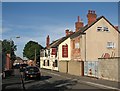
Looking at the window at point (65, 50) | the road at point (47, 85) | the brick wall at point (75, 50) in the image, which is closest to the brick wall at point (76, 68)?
the brick wall at point (75, 50)

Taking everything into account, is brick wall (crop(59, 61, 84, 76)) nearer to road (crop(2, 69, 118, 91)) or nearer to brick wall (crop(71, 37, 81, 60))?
brick wall (crop(71, 37, 81, 60))

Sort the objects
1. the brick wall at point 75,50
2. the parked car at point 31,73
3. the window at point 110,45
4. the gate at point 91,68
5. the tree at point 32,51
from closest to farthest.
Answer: the parked car at point 31,73
the gate at point 91,68
the brick wall at point 75,50
the window at point 110,45
the tree at point 32,51

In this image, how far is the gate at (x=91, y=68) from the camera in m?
35.7

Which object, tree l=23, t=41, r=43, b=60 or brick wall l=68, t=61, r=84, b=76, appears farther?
tree l=23, t=41, r=43, b=60

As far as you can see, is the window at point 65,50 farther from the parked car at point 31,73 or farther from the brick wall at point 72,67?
the parked car at point 31,73

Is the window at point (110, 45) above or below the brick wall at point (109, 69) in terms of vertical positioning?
above

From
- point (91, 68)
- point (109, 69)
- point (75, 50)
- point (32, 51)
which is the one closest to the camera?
point (109, 69)

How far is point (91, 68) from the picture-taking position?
37344mm

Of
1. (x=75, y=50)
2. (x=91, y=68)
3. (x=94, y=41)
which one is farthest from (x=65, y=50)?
(x=91, y=68)

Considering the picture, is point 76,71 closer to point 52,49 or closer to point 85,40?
point 85,40

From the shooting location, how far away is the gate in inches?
1405

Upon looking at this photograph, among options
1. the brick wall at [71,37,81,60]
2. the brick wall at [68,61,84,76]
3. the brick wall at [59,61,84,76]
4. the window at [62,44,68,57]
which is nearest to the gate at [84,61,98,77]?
the brick wall at [68,61,84,76]

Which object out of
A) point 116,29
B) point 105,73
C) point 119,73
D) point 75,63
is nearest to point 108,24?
point 116,29

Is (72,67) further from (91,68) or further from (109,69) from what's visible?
(109,69)
